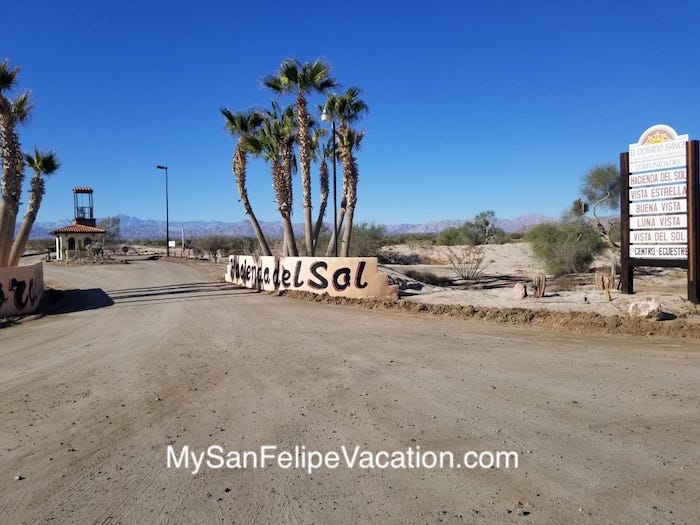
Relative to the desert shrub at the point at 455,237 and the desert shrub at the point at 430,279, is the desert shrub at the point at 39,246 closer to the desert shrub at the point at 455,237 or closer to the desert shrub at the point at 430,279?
the desert shrub at the point at 455,237

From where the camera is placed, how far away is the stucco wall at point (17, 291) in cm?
1641

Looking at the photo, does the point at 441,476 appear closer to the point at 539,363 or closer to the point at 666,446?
the point at 666,446

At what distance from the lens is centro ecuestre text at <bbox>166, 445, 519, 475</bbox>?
4770 millimetres

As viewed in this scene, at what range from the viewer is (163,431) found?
571 centimetres

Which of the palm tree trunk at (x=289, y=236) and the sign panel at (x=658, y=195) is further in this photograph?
the palm tree trunk at (x=289, y=236)

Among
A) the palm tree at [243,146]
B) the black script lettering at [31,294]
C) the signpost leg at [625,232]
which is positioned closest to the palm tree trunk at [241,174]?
the palm tree at [243,146]

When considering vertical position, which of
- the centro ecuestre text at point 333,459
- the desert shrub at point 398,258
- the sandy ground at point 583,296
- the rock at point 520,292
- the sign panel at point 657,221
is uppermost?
the sign panel at point 657,221

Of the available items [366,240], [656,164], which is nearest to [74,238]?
[366,240]

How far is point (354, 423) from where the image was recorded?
5836 mm

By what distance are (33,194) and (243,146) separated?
1011cm

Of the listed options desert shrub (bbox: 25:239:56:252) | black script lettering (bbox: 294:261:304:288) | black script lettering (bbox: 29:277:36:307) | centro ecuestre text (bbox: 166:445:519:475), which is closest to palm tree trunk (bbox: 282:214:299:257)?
black script lettering (bbox: 294:261:304:288)

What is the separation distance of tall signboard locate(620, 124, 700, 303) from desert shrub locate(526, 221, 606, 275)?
14538 millimetres

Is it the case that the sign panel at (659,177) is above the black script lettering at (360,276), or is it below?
above

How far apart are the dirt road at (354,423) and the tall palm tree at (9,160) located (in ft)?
34.5
